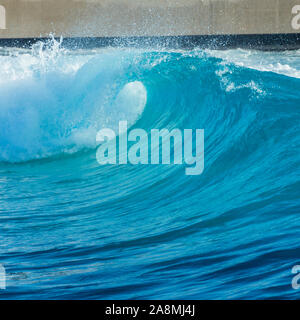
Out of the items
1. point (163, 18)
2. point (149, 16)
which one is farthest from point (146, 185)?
point (149, 16)

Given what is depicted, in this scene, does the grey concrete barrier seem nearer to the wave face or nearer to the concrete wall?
the concrete wall

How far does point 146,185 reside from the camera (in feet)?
19.2

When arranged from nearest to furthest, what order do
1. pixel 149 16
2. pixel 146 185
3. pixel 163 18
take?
pixel 146 185 → pixel 163 18 → pixel 149 16

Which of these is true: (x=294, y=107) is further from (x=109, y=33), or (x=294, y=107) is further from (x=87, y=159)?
(x=109, y=33)

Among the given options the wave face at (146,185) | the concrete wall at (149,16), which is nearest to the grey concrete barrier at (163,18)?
the concrete wall at (149,16)

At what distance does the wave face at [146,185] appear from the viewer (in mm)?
3146

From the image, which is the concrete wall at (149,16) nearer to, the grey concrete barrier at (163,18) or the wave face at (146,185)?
the grey concrete barrier at (163,18)

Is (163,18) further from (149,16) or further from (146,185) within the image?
(146,185)

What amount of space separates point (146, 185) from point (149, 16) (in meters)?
14.4

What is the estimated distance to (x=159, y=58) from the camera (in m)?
9.09

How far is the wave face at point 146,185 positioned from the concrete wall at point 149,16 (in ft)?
33.5

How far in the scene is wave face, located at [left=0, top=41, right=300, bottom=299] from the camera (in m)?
3.15

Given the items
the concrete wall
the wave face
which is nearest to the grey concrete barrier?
the concrete wall
